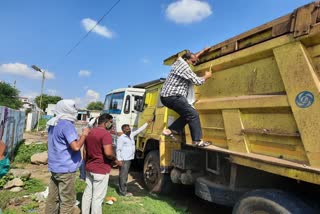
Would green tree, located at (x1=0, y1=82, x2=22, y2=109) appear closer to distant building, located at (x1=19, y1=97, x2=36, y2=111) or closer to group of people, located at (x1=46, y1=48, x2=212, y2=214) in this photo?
distant building, located at (x1=19, y1=97, x2=36, y2=111)

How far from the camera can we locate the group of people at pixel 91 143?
3412 mm

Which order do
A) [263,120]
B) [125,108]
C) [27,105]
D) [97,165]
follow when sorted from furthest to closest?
[27,105] < [125,108] < [97,165] < [263,120]

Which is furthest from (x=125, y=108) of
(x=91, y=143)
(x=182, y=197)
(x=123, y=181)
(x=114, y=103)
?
(x=91, y=143)

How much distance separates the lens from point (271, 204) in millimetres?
2709

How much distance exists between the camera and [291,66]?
2.68m

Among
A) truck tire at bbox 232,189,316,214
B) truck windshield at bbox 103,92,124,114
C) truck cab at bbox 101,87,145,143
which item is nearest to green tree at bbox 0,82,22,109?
truck windshield at bbox 103,92,124,114

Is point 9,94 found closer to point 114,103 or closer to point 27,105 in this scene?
point 27,105

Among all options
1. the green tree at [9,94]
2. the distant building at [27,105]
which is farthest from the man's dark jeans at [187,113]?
the green tree at [9,94]

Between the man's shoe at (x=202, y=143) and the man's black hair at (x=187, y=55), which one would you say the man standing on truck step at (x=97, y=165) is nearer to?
the man's shoe at (x=202, y=143)

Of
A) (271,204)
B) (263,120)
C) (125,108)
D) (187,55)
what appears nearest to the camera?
(271,204)

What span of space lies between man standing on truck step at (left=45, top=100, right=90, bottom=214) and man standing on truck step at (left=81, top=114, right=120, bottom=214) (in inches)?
16.1

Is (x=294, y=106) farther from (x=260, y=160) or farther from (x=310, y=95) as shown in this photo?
(x=260, y=160)

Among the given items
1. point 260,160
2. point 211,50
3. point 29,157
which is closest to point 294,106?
point 260,160

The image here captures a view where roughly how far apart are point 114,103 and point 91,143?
585 centimetres
